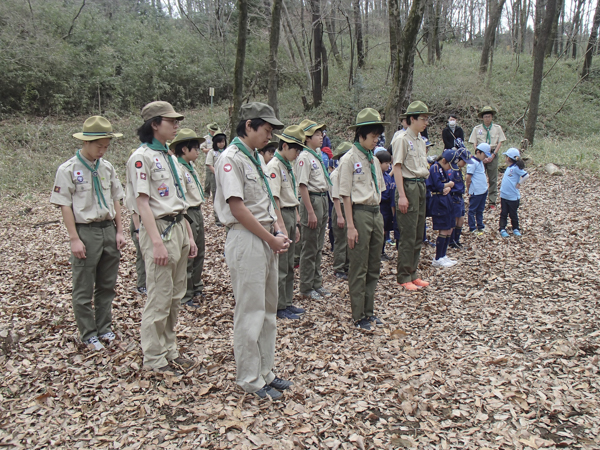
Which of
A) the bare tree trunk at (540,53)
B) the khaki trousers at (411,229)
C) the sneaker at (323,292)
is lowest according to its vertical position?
the sneaker at (323,292)

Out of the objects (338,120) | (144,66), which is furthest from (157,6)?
(338,120)

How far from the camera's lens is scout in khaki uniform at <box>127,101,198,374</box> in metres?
3.55

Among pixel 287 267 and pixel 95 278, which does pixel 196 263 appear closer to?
pixel 287 267

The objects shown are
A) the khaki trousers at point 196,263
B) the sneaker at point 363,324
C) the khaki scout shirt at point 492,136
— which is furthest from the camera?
the khaki scout shirt at point 492,136

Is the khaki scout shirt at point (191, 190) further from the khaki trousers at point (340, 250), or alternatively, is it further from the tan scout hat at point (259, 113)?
the tan scout hat at point (259, 113)

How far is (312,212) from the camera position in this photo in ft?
19.3

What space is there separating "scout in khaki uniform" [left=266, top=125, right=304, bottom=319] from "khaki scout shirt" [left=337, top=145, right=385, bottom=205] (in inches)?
34.1

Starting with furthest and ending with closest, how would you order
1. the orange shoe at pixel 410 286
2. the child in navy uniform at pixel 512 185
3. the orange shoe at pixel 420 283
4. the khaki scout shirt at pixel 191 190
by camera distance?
the child in navy uniform at pixel 512 185, the orange shoe at pixel 420 283, the orange shoe at pixel 410 286, the khaki scout shirt at pixel 191 190

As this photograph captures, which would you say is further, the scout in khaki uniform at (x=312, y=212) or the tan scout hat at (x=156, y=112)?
the scout in khaki uniform at (x=312, y=212)

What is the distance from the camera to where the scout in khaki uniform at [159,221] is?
355 cm

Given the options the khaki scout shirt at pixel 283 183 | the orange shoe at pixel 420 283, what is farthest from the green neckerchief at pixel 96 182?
the orange shoe at pixel 420 283

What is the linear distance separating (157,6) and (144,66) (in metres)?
14.4

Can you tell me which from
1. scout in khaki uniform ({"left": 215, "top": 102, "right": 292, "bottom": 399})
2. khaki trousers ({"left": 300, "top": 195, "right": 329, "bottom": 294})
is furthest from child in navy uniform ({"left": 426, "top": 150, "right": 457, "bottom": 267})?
scout in khaki uniform ({"left": 215, "top": 102, "right": 292, "bottom": 399})

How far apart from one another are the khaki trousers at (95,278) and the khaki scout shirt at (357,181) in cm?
267
